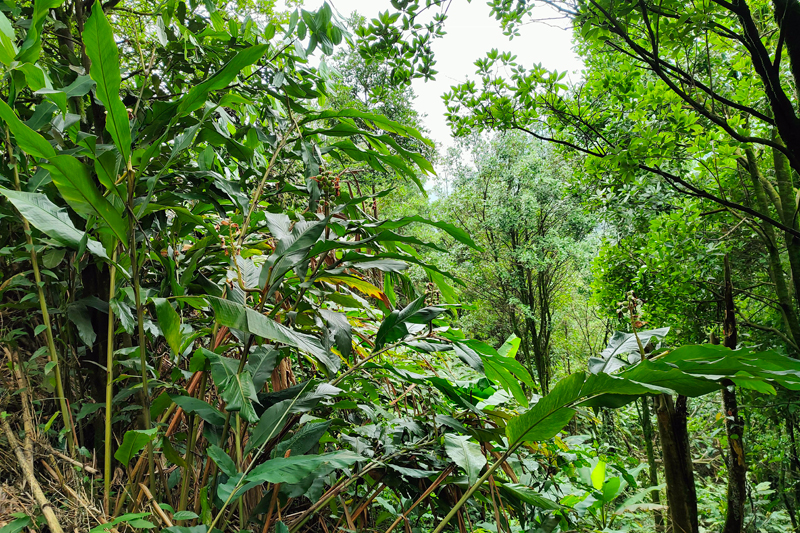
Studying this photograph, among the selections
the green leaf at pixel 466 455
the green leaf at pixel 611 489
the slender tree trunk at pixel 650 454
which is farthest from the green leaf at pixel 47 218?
the slender tree trunk at pixel 650 454

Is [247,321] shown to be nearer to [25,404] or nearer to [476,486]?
[476,486]

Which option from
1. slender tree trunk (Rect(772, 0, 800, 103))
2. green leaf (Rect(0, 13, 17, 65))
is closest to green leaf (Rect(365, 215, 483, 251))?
green leaf (Rect(0, 13, 17, 65))

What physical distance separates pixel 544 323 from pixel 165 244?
21.7 ft

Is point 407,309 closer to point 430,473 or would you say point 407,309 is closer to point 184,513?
point 430,473

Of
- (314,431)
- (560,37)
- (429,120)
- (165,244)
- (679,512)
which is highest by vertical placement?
(429,120)

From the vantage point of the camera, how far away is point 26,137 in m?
0.38

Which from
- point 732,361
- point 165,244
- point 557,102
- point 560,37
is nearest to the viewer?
point 732,361

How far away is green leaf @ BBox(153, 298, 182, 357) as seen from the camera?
16.4 inches

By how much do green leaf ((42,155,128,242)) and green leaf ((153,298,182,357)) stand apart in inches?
3.7

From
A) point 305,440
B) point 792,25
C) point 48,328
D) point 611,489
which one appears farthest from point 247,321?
point 792,25

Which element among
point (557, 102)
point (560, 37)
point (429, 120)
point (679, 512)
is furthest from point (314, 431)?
point (429, 120)

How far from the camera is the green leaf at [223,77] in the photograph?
44 centimetres

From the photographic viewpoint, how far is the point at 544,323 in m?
6.62

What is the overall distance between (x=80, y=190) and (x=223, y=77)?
190 mm
